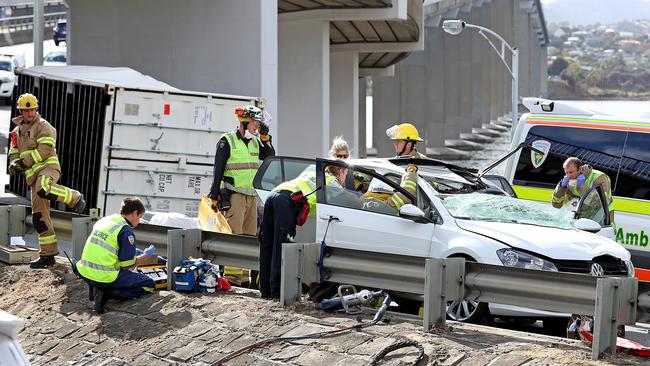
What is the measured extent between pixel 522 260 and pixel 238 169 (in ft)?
12.2

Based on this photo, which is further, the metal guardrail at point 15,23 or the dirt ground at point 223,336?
the metal guardrail at point 15,23

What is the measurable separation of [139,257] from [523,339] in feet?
12.5

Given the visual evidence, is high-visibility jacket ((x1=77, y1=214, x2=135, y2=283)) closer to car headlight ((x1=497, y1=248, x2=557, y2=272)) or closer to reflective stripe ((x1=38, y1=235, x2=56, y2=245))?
→ reflective stripe ((x1=38, y1=235, x2=56, y2=245))

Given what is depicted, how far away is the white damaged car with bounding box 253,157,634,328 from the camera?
10867 mm

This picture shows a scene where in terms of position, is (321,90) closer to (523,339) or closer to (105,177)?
(105,177)

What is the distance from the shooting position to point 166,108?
19875mm

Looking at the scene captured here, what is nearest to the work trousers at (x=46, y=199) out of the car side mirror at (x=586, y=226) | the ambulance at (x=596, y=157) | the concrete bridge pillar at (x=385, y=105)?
the car side mirror at (x=586, y=226)

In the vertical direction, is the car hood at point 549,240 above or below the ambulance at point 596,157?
below

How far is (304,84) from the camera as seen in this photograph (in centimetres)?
3916

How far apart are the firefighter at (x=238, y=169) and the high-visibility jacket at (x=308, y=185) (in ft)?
5.62

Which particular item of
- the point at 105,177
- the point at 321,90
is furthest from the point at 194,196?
the point at 321,90

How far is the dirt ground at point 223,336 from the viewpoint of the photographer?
9.15m

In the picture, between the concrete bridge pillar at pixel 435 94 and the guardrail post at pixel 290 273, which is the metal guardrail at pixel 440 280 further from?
the concrete bridge pillar at pixel 435 94

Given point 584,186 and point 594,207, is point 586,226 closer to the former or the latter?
point 594,207
